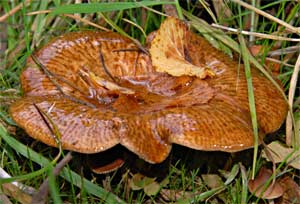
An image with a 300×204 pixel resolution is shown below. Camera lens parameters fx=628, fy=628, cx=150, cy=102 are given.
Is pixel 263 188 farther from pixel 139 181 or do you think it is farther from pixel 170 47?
pixel 170 47

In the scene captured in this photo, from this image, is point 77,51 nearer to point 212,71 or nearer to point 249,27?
point 212,71

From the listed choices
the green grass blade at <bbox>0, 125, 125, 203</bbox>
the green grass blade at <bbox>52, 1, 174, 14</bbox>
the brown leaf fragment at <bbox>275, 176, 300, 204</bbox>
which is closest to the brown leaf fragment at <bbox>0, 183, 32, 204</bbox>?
the green grass blade at <bbox>0, 125, 125, 203</bbox>

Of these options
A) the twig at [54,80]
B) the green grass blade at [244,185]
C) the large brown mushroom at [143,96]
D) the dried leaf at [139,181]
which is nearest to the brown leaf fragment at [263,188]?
the green grass blade at [244,185]

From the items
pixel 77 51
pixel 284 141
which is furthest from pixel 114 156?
pixel 284 141

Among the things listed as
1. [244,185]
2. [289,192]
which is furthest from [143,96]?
[289,192]

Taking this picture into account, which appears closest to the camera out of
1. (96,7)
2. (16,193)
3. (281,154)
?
(16,193)

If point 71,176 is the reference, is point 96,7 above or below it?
above

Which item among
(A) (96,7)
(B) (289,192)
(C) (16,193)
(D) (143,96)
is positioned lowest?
(B) (289,192)
